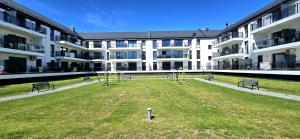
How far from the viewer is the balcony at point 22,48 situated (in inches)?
866

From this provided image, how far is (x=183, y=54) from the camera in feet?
168

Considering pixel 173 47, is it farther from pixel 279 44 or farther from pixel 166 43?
pixel 279 44

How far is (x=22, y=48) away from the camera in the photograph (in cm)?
2570

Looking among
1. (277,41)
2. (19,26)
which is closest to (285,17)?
(277,41)

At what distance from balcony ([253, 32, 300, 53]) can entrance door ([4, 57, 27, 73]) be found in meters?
31.9

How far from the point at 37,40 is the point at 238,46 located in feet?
121

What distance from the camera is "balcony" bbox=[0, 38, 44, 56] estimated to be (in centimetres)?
2200

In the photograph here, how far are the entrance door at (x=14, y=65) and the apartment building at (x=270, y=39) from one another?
3164cm

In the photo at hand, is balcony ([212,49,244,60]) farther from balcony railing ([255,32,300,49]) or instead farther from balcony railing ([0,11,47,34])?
balcony railing ([0,11,47,34])

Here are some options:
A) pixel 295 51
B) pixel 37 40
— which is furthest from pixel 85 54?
pixel 295 51

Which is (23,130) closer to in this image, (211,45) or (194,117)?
(194,117)

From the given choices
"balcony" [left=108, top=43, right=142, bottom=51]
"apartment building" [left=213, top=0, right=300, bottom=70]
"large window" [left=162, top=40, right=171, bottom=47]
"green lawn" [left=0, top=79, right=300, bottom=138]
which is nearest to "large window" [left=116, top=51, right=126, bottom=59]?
"balcony" [left=108, top=43, right=142, bottom=51]

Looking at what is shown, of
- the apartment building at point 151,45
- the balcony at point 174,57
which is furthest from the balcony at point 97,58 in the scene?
the balcony at point 174,57

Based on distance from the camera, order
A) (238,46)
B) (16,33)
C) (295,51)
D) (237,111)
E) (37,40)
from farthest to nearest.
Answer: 1. (238,46)
2. (37,40)
3. (16,33)
4. (295,51)
5. (237,111)
